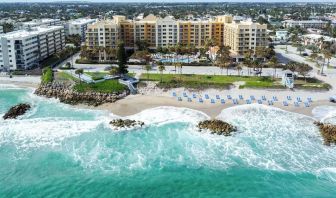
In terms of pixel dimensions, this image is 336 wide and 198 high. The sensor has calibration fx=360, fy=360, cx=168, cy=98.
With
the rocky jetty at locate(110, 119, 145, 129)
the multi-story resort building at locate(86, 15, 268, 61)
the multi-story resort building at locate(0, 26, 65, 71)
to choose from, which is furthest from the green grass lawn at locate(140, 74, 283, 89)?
the multi-story resort building at locate(0, 26, 65, 71)

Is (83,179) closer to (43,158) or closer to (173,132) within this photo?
(43,158)

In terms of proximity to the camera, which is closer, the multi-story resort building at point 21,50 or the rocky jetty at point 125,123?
the rocky jetty at point 125,123

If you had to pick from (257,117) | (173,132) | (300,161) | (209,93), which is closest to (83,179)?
(173,132)

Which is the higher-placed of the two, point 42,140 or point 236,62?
point 236,62

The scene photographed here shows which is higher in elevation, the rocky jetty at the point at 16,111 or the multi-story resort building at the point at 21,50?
the multi-story resort building at the point at 21,50

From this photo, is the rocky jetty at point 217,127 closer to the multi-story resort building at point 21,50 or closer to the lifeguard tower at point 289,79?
the lifeguard tower at point 289,79

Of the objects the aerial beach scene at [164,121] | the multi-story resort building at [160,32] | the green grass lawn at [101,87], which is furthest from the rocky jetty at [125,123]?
the multi-story resort building at [160,32]

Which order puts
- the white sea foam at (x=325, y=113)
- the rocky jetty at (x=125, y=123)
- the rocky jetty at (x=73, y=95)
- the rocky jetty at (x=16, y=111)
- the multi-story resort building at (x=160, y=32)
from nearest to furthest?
the rocky jetty at (x=125, y=123) < the white sea foam at (x=325, y=113) < the rocky jetty at (x=16, y=111) < the rocky jetty at (x=73, y=95) < the multi-story resort building at (x=160, y=32)
